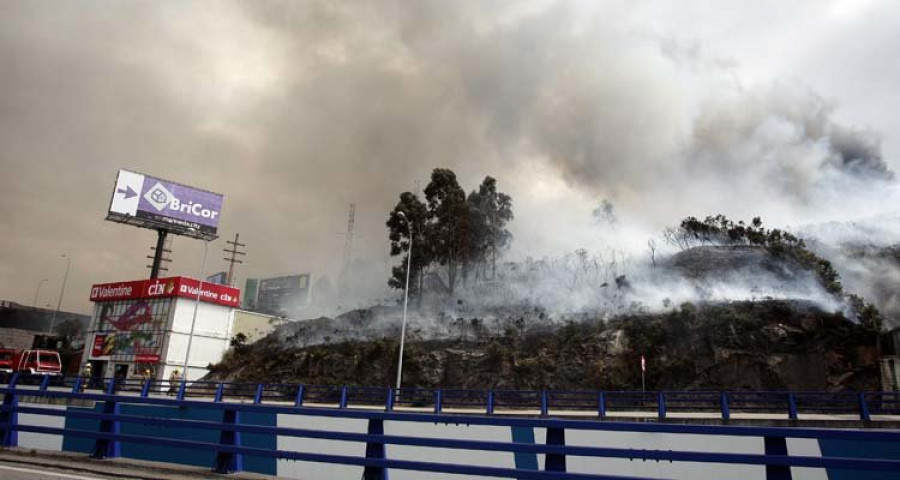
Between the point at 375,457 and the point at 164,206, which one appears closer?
the point at 375,457

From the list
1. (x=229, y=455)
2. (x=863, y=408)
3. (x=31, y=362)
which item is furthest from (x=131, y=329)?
(x=863, y=408)

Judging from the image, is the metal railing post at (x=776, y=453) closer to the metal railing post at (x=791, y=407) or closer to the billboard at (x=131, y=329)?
the metal railing post at (x=791, y=407)

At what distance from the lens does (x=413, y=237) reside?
6731 cm

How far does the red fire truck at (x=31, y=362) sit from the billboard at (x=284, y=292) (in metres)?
117

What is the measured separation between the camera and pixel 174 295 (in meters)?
57.4

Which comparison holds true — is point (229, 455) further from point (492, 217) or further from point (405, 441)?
point (492, 217)

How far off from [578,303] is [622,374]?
51.6 ft

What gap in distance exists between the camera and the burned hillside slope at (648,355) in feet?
117

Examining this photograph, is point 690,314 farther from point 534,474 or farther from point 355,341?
point 534,474

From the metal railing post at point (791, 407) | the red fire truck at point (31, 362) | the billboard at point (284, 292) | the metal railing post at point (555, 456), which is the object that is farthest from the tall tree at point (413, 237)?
the billboard at point (284, 292)

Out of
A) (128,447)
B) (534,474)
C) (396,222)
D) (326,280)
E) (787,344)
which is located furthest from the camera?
(326,280)

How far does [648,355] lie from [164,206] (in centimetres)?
5799

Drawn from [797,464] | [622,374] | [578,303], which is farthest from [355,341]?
[797,464]

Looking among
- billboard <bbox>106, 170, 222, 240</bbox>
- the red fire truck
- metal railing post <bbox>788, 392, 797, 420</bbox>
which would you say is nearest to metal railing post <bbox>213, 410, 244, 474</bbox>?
metal railing post <bbox>788, 392, 797, 420</bbox>
